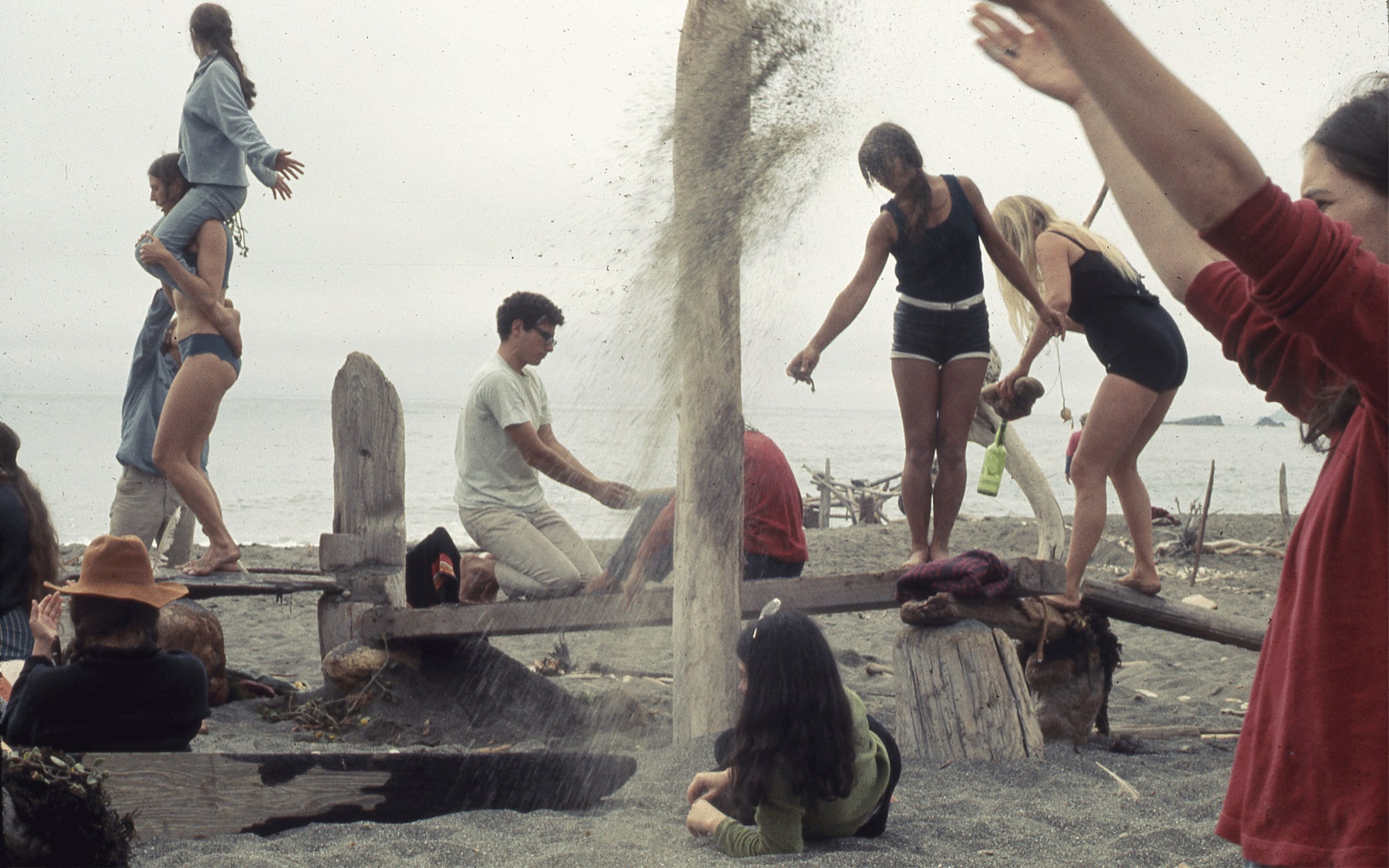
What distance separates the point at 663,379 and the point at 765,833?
1740 mm

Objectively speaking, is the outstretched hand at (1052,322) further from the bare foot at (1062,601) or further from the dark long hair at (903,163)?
the bare foot at (1062,601)

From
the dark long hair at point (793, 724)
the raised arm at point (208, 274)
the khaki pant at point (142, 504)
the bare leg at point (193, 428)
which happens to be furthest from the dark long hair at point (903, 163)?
A: the khaki pant at point (142, 504)

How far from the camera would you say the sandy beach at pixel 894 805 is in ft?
10.6

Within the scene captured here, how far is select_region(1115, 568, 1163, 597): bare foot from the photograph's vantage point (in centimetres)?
508

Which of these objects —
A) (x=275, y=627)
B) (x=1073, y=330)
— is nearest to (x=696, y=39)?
(x=1073, y=330)

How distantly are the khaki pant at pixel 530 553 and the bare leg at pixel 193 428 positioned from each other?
3.91 feet

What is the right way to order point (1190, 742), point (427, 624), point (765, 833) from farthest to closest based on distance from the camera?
point (427, 624)
point (1190, 742)
point (765, 833)

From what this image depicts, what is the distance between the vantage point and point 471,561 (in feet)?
20.2

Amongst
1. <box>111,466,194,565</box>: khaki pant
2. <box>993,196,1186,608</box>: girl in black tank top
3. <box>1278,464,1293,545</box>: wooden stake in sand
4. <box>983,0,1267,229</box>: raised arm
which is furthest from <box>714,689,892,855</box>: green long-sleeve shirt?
<box>1278,464,1293,545</box>: wooden stake in sand

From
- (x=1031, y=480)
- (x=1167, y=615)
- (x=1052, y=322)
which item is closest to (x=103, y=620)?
(x=1052, y=322)

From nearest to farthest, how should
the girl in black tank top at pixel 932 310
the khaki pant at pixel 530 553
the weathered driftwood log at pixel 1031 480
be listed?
the girl in black tank top at pixel 932 310
the khaki pant at pixel 530 553
the weathered driftwood log at pixel 1031 480

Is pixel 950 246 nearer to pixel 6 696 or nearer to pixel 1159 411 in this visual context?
pixel 1159 411

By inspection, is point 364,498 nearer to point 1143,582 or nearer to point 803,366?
point 803,366

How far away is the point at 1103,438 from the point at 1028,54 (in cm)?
338
